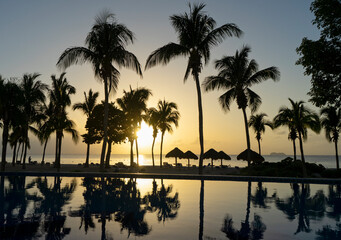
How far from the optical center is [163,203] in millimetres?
12039

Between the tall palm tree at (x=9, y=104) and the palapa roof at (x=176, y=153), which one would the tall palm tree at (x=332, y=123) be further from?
the tall palm tree at (x=9, y=104)

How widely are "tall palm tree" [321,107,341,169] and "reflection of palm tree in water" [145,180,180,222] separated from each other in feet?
75.2

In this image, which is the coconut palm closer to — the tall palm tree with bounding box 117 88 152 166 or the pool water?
the tall palm tree with bounding box 117 88 152 166

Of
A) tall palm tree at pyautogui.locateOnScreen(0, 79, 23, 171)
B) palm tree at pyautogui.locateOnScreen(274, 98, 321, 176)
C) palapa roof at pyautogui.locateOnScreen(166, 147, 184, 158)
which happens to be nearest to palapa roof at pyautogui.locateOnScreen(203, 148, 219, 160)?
palapa roof at pyautogui.locateOnScreen(166, 147, 184, 158)

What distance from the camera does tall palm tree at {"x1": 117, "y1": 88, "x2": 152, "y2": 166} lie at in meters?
35.2

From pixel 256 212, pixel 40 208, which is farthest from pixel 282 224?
pixel 40 208

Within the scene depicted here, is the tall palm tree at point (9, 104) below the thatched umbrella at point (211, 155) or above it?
above

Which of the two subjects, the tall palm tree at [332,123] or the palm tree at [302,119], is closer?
the palm tree at [302,119]

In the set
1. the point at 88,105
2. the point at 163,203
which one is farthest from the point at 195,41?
the point at 88,105

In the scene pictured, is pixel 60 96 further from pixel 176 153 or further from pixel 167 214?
pixel 167 214

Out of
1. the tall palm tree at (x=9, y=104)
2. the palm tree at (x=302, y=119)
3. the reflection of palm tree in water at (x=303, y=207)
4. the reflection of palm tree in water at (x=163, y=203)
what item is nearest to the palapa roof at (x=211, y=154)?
the palm tree at (x=302, y=119)

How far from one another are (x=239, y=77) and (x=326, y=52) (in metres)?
13.1

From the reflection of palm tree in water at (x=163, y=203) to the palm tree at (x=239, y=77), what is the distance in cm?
1320

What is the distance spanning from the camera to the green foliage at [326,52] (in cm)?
1282
